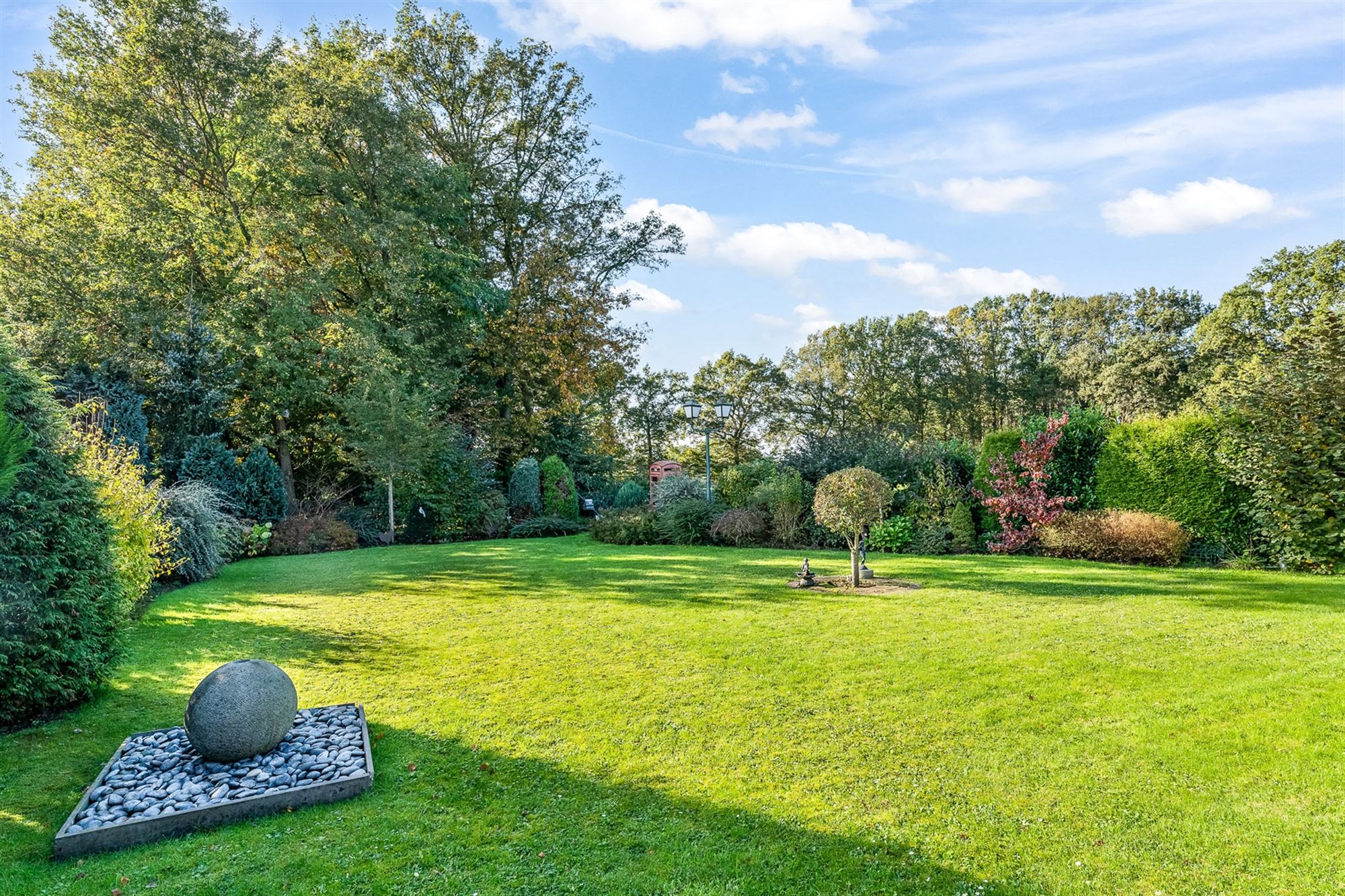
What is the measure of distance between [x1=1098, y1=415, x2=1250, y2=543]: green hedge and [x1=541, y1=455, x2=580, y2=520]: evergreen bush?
13.1 m

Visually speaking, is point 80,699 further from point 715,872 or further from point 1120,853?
point 1120,853

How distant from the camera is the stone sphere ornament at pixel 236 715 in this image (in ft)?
11.5

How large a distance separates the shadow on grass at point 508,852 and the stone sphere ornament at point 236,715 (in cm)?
58

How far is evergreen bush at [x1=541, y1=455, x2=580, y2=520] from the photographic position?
18703 millimetres

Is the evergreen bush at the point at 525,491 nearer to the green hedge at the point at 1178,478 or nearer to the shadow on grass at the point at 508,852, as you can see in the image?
the green hedge at the point at 1178,478

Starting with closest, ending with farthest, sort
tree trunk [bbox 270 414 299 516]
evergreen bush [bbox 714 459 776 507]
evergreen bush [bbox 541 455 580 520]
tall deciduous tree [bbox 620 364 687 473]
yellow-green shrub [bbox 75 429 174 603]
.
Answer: yellow-green shrub [bbox 75 429 174 603]
evergreen bush [bbox 714 459 776 507]
tree trunk [bbox 270 414 299 516]
evergreen bush [bbox 541 455 580 520]
tall deciduous tree [bbox 620 364 687 473]

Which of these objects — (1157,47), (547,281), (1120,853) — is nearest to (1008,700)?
(1120,853)

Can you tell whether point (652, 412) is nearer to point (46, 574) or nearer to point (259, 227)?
point (259, 227)

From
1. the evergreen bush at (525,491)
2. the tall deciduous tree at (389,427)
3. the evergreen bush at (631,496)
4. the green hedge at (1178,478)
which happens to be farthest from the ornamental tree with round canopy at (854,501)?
the evergreen bush at (631,496)

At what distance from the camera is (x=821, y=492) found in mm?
8578

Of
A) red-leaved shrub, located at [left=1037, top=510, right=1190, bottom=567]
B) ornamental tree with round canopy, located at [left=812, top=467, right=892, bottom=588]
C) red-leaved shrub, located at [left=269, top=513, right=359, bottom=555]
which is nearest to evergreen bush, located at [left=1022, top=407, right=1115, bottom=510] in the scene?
red-leaved shrub, located at [left=1037, top=510, right=1190, bottom=567]

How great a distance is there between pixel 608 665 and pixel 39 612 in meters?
3.87

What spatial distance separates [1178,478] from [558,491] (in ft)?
47.5

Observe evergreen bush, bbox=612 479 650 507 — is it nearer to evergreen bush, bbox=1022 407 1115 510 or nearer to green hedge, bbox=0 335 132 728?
evergreen bush, bbox=1022 407 1115 510
